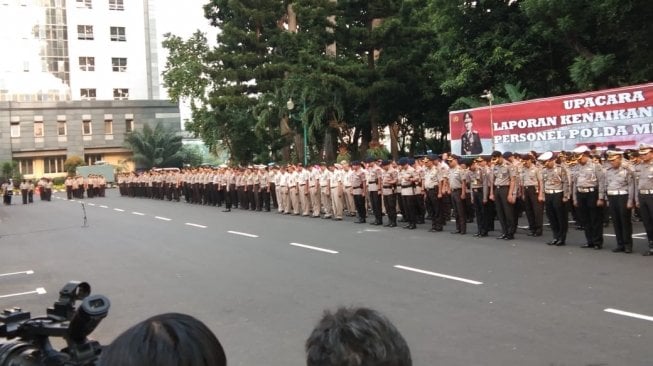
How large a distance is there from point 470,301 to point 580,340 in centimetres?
181

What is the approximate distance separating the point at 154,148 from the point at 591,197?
5188 cm

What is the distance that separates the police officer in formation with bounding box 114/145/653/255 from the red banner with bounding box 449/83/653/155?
25.5 inches

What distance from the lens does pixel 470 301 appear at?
7270 mm

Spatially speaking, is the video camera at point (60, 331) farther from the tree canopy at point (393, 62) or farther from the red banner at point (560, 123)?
the tree canopy at point (393, 62)

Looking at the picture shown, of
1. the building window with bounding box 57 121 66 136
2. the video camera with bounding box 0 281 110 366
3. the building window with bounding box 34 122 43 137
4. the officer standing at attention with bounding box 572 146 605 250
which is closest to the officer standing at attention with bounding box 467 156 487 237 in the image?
the officer standing at attention with bounding box 572 146 605 250

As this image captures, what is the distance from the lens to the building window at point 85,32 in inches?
2581

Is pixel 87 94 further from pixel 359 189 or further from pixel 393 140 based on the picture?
pixel 359 189

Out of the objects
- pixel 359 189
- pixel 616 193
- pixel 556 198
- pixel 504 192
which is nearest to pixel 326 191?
pixel 359 189

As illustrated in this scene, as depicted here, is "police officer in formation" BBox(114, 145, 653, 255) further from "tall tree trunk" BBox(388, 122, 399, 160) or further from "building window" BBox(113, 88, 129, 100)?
"building window" BBox(113, 88, 129, 100)

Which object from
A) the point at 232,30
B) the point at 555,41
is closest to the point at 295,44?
the point at 232,30

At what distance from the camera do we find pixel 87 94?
2601 inches

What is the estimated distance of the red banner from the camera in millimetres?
13961

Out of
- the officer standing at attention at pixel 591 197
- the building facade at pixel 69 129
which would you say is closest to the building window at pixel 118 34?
the building facade at pixel 69 129

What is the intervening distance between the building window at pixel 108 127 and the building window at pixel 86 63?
5892 mm
